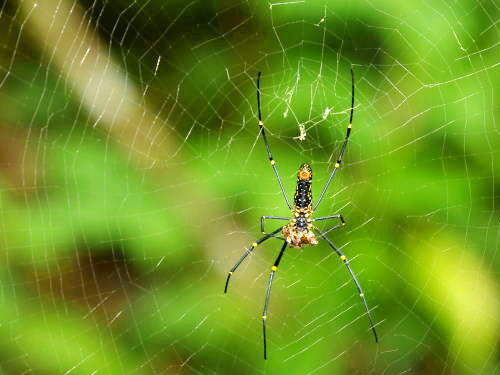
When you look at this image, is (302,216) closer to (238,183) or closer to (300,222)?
(300,222)

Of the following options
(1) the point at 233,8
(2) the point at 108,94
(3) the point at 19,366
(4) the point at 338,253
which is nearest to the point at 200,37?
(1) the point at 233,8

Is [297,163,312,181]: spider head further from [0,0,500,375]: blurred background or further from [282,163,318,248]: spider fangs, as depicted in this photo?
[0,0,500,375]: blurred background

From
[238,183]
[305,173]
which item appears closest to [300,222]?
[305,173]

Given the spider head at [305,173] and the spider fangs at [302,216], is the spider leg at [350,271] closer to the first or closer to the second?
the spider fangs at [302,216]

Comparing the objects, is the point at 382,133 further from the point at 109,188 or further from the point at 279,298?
the point at 109,188

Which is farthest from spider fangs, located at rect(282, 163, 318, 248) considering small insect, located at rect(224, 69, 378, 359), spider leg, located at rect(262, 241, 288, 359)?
spider leg, located at rect(262, 241, 288, 359)

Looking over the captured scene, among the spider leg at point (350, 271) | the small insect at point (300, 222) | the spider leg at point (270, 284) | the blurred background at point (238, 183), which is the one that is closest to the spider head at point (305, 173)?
the small insect at point (300, 222)
